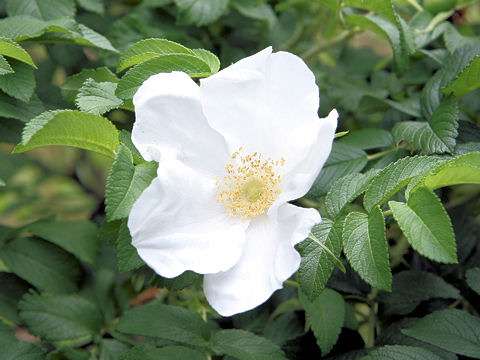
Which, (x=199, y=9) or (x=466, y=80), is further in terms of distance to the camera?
(x=199, y=9)

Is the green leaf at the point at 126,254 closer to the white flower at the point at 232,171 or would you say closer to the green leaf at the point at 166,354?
the white flower at the point at 232,171

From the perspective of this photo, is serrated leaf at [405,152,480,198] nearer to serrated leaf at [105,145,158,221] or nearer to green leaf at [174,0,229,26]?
serrated leaf at [105,145,158,221]

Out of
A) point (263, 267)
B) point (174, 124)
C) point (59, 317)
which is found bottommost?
point (59, 317)

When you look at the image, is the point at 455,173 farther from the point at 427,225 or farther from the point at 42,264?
the point at 42,264

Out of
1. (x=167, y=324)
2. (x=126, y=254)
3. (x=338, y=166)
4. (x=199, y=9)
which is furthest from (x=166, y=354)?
(x=199, y=9)

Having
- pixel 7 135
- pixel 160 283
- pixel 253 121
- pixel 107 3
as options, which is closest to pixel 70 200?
pixel 107 3

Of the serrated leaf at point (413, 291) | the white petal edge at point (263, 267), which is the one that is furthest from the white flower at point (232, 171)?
the serrated leaf at point (413, 291)
